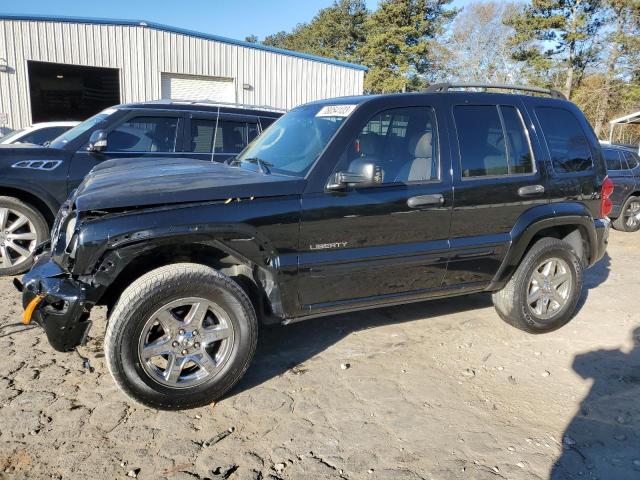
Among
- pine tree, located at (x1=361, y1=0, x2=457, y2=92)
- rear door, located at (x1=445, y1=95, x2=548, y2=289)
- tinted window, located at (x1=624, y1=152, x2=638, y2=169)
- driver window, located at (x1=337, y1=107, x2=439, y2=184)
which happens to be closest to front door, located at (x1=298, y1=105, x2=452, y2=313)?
driver window, located at (x1=337, y1=107, x2=439, y2=184)

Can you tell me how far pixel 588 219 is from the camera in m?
4.47

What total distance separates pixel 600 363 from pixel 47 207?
18.6ft

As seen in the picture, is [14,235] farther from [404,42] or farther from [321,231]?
[404,42]

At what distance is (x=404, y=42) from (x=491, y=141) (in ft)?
114

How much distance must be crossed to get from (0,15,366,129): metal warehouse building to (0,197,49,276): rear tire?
978 cm

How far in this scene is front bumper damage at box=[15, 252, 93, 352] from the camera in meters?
2.86

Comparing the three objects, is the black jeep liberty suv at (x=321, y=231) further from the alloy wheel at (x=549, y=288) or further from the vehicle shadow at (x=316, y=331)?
the vehicle shadow at (x=316, y=331)

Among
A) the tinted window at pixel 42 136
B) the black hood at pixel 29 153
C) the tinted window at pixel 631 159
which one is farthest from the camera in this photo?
the tinted window at pixel 631 159

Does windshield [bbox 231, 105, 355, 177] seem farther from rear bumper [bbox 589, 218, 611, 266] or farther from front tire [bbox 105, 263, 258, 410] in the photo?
rear bumper [bbox 589, 218, 611, 266]

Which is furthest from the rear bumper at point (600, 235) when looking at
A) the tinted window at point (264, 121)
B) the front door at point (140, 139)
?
the front door at point (140, 139)

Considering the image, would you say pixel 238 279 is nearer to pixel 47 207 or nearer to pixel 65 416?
pixel 65 416

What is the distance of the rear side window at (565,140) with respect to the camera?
431cm

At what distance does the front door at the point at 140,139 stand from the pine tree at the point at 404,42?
30259 mm

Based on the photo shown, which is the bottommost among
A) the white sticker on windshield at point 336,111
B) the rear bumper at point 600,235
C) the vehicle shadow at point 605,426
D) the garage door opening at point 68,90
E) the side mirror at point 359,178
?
the vehicle shadow at point 605,426
